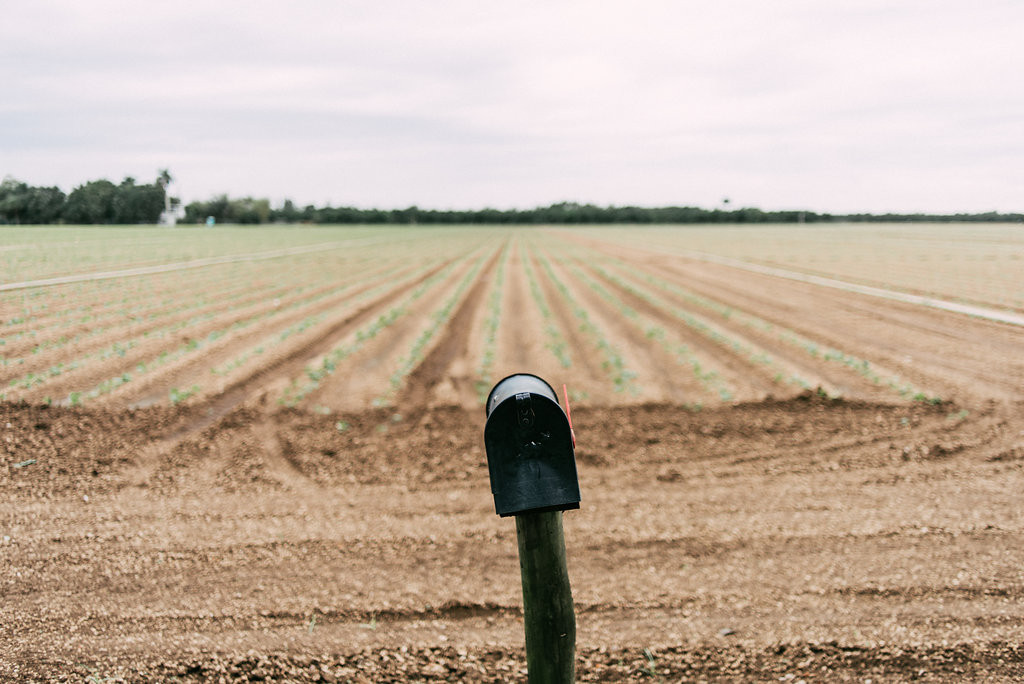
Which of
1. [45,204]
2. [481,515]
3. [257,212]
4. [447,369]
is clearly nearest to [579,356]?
[447,369]

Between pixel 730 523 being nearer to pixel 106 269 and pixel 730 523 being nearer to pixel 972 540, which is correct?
pixel 972 540

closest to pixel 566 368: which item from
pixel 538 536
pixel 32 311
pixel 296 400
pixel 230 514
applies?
pixel 296 400

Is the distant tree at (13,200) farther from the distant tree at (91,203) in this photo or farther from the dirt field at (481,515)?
the dirt field at (481,515)

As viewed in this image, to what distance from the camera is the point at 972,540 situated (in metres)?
4.95

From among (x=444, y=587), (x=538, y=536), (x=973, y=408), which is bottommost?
(x=444, y=587)

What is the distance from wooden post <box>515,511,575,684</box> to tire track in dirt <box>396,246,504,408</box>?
570 centimetres

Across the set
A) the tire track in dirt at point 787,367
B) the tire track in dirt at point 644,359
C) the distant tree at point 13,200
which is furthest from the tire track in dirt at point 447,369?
the distant tree at point 13,200

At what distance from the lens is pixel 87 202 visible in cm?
540

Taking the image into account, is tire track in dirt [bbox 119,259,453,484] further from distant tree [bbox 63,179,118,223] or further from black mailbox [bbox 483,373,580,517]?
black mailbox [bbox 483,373,580,517]

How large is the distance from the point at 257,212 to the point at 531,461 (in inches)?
1963

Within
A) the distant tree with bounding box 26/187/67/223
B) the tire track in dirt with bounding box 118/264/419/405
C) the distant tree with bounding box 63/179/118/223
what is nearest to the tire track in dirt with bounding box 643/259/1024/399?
the tire track in dirt with bounding box 118/264/419/405

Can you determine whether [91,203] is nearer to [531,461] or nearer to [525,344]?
[531,461]

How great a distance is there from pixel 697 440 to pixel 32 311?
661 centimetres

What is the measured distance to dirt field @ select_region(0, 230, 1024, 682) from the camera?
146 inches
